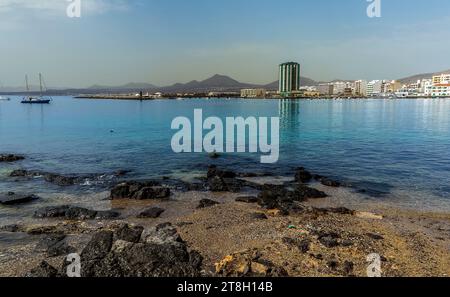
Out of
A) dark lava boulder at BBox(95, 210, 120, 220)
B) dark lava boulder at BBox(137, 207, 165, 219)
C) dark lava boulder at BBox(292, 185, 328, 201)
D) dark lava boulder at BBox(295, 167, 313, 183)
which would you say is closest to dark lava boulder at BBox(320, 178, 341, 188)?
dark lava boulder at BBox(295, 167, 313, 183)

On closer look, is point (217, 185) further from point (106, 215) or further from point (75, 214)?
point (75, 214)

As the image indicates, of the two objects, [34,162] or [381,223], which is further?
[34,162]

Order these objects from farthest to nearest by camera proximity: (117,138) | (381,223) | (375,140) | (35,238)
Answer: (117,138) → (375,140) → (381,223) → (35,238)

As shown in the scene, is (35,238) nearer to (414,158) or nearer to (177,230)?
(177,230)

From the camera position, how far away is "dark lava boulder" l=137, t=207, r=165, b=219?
65.6ft

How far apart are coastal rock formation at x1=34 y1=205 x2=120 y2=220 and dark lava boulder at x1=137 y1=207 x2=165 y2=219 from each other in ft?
5.15

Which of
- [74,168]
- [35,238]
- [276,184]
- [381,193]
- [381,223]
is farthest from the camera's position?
[74,168]

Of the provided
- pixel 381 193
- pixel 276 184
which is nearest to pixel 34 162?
pixel 276 184

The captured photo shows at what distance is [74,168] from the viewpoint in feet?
113

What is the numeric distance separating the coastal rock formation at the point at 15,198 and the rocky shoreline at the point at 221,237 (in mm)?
63

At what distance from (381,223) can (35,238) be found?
18.0 m

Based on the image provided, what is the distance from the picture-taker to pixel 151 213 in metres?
20.3

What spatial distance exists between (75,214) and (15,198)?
640cm

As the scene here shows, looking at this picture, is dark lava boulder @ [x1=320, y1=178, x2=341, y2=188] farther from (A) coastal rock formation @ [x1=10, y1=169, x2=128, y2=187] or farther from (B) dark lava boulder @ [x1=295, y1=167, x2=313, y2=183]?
(A) coastal rock formation @ [x1=10, y1=169, x2=128, y2=187]
